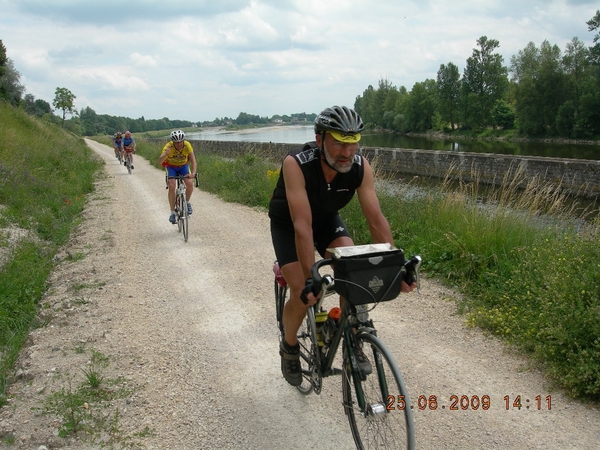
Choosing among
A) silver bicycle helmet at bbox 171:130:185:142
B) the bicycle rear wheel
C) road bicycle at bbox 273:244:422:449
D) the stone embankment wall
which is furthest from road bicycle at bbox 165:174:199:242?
Answer: road bicycle at bbox 273:244:422:449

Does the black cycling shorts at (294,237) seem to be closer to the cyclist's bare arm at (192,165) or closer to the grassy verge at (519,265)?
the grassy verge at (519,265)

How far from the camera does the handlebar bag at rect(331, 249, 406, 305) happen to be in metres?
2.62

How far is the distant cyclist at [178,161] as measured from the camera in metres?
9.73

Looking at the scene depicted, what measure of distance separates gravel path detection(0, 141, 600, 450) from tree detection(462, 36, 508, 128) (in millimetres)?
88012

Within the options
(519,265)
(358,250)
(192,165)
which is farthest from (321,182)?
(192,165)

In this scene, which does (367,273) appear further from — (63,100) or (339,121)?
(63,100)

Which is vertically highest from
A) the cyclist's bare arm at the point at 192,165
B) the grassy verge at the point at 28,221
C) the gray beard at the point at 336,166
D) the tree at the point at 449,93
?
the tree at the point at 449,93

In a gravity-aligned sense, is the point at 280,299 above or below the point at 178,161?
below

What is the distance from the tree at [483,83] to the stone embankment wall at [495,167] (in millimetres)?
62165

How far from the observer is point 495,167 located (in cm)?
2272

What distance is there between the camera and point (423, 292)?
6188mm

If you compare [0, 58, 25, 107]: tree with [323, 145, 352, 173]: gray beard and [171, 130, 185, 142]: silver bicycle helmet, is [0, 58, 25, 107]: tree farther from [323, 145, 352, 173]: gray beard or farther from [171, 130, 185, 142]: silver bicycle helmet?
[323, 145, 352, 173]: gray beard

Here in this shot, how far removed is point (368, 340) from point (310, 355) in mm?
926

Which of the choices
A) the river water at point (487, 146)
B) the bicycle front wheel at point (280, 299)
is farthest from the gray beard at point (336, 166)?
the river water at point (487, 146)
